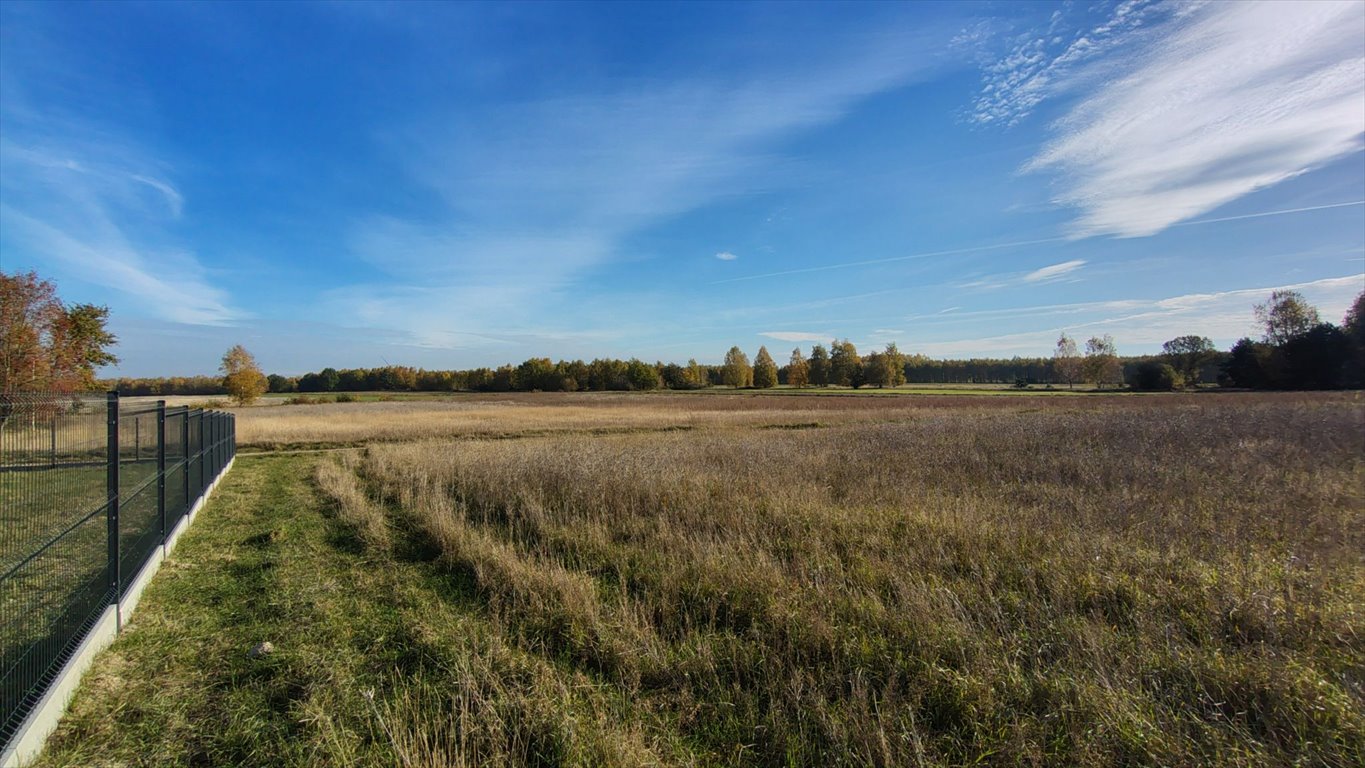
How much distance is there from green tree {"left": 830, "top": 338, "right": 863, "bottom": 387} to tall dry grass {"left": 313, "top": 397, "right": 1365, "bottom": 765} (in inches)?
4324

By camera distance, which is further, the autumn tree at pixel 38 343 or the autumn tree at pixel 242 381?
the autumn tree at pixel 242 381

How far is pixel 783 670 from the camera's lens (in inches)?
160

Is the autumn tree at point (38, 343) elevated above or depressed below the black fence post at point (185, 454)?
above

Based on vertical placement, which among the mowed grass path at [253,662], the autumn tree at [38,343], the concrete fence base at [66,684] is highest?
the autumn tree at [38,343]

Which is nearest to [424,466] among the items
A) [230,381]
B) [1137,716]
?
[1137,716]

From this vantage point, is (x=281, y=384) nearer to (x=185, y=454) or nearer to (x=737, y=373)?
(x=737, y=373)

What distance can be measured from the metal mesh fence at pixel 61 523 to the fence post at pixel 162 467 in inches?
12.2

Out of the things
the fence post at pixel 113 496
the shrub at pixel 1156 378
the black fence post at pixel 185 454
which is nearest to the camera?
the fence post at pixel 113 496

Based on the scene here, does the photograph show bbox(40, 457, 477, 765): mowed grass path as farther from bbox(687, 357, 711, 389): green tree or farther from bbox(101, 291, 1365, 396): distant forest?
bbox(687, 357, 711, 389): green tree

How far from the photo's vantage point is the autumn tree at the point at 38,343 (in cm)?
1989

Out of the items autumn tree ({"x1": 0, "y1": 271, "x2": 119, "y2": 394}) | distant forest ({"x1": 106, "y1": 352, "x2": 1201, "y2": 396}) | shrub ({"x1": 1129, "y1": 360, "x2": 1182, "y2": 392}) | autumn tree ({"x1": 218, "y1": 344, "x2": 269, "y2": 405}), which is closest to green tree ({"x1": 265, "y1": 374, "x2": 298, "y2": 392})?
distant forest ({"x1": 106, "y1": 352, "x2": 1201, "y2": 396})

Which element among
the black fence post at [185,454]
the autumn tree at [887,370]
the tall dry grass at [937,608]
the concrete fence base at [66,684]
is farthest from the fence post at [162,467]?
the autumn tree at [887,370]

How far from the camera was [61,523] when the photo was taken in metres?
4.58

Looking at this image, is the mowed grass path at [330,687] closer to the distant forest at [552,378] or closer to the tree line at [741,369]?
the tree line at [741,369]
